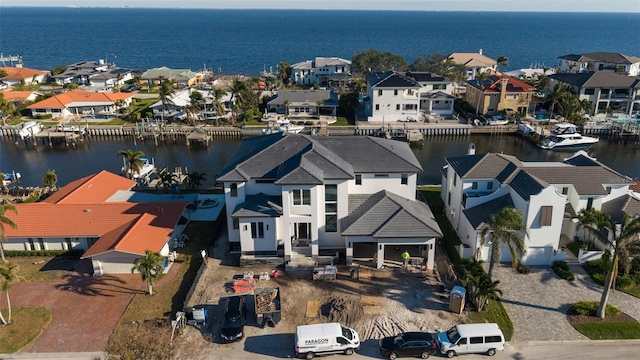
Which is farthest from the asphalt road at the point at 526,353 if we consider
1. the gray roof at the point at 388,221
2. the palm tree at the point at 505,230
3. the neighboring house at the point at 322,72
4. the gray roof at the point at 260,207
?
the neighboring house at the point at 322,72

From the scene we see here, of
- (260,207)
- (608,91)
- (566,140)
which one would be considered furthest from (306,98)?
(608,91)

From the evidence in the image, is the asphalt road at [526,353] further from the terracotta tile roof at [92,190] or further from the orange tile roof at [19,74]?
the orange tile roof at [19,74]

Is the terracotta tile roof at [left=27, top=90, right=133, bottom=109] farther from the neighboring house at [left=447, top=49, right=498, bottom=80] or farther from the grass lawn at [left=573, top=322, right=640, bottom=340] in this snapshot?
the grass lawn at [left=573, top=322, right=640, bottom=340]

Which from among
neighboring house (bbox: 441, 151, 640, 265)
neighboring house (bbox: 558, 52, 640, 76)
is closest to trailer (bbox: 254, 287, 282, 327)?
neighboring house (bbox: 441, 151, 640, 265)

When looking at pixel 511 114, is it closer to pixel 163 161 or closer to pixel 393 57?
pixel 393 57

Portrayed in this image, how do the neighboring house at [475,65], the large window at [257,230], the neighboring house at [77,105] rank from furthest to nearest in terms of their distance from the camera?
1. the neighboring house at [475,65]
2. the neighboring house at [77,105]
3. the large window at [257,230]

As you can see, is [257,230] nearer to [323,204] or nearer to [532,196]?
[323,204]
